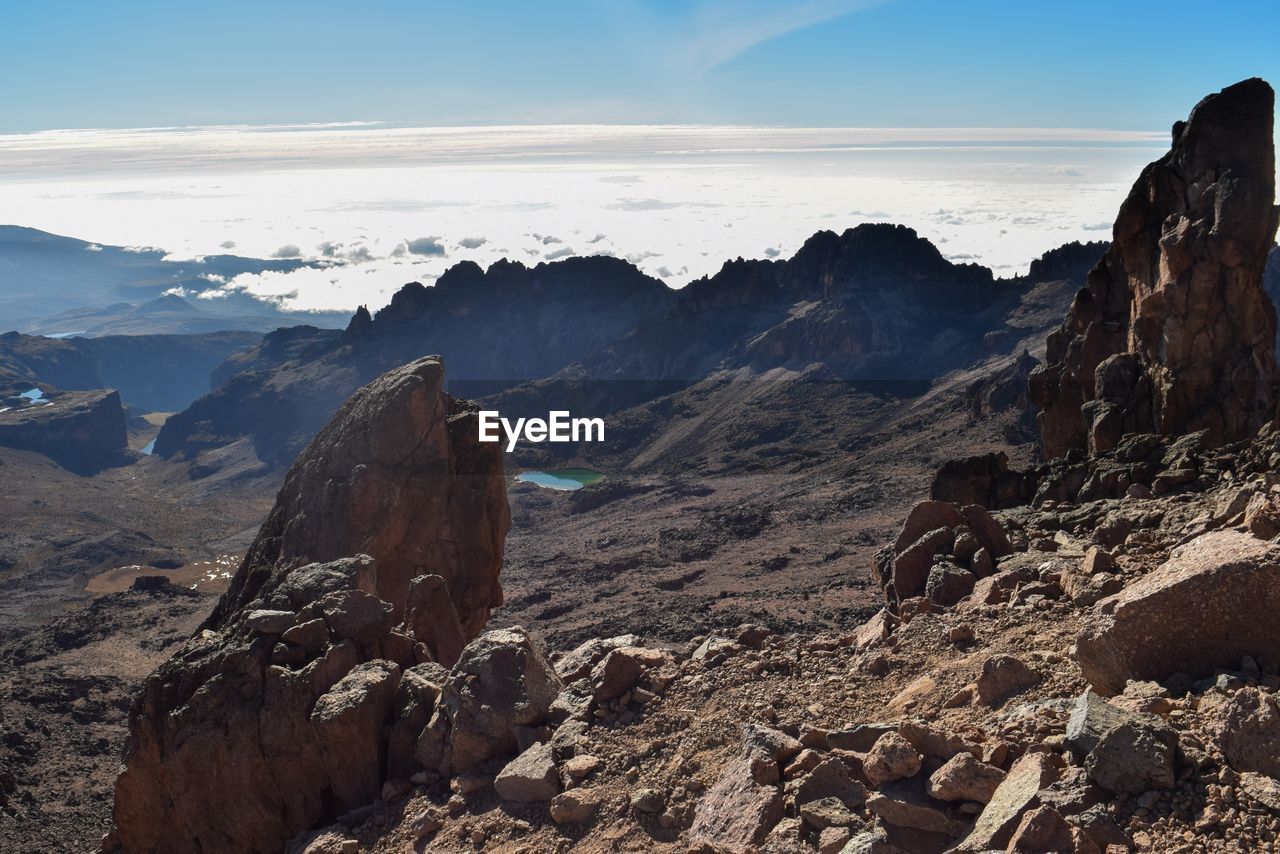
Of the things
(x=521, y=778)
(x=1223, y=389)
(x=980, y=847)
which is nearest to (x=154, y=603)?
(x=1223, y=389)

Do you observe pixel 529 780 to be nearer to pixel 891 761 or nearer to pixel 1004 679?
pixel 891 761

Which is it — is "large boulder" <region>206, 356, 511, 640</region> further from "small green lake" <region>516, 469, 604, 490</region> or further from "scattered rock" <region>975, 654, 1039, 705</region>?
"small green lake" <region>516, 469, 604, 490</region>

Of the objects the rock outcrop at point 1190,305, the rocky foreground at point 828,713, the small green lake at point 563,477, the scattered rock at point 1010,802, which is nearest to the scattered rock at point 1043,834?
the rocky foreground at point 828,713

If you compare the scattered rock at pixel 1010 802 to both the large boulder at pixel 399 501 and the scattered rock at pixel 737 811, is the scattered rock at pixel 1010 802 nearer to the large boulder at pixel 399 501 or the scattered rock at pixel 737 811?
the scattered rock at pixel 737 811

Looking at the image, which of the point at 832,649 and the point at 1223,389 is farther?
the point at 1223,389

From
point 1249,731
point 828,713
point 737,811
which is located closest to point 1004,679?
point 828,713

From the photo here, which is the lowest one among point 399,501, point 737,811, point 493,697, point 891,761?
point 399,501

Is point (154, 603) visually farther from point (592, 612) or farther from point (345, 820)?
point (345, 820)
